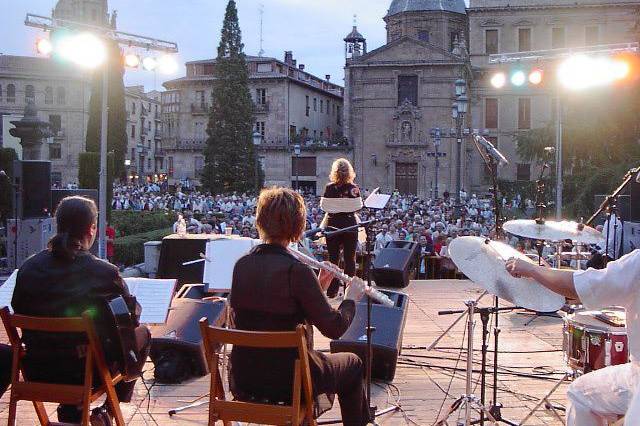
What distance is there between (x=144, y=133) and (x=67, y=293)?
259 feet

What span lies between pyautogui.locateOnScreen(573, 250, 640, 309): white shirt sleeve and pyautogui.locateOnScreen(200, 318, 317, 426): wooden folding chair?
1.21 m

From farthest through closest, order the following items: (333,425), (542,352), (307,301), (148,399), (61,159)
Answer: (61,159) → (542,352) → (148,399) → (333,425) → (307,301)

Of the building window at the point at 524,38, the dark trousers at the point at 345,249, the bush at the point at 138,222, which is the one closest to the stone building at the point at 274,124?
the building window at the point at 524,38

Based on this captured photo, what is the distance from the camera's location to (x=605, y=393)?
315 cm

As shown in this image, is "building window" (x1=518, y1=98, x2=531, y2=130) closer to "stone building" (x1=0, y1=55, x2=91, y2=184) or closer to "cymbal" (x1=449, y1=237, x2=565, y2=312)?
"stone building" (x1=0, y1=55, x2=91, y2=184)

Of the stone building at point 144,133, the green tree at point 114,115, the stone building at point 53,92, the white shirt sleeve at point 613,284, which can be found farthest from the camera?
the stone building at point 144,133

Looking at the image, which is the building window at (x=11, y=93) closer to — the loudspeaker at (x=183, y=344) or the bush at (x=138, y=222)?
the bush at (x=138, y=222)

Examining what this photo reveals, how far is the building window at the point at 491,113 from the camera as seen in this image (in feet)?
154

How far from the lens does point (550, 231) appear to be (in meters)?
4.93

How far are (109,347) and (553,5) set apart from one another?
151 feet

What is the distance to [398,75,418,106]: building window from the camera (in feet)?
149

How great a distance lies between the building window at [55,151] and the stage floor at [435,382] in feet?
175

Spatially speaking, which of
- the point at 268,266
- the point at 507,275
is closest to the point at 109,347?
the point at 268,266

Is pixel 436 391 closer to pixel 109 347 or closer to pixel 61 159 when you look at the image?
pixel 109 347
